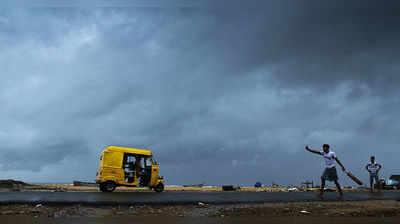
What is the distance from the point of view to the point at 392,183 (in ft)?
87.1

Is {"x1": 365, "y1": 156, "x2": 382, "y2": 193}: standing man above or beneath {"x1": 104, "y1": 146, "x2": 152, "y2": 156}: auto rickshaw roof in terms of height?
beneath

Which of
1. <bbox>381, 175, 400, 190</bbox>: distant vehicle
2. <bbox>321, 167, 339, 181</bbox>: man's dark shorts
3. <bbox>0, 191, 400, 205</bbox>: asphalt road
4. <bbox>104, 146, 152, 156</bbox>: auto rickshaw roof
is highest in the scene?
<bbox>104, 146, 152, 156</bbox>: auto rickshaw roof

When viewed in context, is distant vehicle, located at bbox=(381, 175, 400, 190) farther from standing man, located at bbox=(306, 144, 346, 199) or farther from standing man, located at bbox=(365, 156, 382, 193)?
standing man, located at bbox=(306, 144, 346, 199)

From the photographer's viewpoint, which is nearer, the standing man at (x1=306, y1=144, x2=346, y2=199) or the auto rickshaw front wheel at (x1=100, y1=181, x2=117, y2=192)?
the standing man at (x1=306, y1=144, x2=346, y2=199)

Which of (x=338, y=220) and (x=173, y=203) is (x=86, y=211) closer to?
(x=173, y=203)

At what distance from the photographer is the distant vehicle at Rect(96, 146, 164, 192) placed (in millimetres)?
17797

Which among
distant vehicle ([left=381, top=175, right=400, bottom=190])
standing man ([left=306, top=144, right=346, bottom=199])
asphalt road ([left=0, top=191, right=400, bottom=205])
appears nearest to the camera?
asphalt road ([left=0, top=191, right=400, bottom=205])

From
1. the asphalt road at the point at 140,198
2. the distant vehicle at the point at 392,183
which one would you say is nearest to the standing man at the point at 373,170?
the asphalt road at the point at 140,198

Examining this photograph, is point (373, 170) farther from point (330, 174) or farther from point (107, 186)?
point (107, 186)

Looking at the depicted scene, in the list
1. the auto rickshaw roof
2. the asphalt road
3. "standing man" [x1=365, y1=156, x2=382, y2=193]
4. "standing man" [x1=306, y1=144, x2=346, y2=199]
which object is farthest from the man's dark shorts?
the auto rickshaw roof

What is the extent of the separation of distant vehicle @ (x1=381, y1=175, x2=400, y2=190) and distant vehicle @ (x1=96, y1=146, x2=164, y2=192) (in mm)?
16368

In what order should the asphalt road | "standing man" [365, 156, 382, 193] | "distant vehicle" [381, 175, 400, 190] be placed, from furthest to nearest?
"distant vehicle" [381, 175, 400, 190] < "standing man" [365, 156, 382, 193] < the asphalt road

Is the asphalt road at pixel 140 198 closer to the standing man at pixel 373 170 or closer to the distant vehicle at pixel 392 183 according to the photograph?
the standing man at pixel 373 170

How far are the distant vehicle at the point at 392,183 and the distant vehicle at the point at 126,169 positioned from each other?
16368mm
